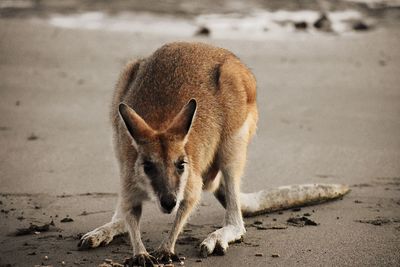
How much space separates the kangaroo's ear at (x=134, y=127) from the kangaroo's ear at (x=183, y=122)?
0.14 meters

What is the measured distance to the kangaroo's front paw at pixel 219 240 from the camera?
4.73 meters

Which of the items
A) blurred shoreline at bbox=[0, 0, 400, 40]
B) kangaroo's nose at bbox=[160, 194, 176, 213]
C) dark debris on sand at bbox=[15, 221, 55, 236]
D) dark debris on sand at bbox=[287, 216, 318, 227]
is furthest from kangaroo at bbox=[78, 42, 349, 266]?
blurred shoreline at bbox=[0, 0, 400, 40]

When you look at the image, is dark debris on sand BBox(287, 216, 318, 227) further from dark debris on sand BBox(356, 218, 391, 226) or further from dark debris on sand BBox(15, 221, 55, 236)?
dark debris on sand BBox(15, 221, 55, 236)

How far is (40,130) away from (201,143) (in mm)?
3020

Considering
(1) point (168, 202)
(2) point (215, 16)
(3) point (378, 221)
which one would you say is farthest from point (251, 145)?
(2) point (215, 16)

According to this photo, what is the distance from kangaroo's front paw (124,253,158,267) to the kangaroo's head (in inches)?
15.4

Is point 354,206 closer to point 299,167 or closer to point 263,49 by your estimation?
point 299,167

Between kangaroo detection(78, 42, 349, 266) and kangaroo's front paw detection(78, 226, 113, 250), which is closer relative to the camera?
kangaroo detection(78, 42, 349, 266)

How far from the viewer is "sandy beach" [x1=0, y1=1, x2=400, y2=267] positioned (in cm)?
488

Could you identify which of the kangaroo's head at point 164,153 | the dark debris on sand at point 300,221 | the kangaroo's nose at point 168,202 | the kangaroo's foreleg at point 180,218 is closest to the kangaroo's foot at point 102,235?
the kangaroo's foreleg at point 180,218

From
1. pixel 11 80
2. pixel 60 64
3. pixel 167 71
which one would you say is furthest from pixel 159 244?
pixel 60 64

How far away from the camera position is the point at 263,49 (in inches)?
438

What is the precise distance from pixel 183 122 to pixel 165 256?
80 centimetres

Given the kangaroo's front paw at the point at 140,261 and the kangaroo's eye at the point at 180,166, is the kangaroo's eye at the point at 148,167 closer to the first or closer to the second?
the kangaroo's eye at the point at 180,166
